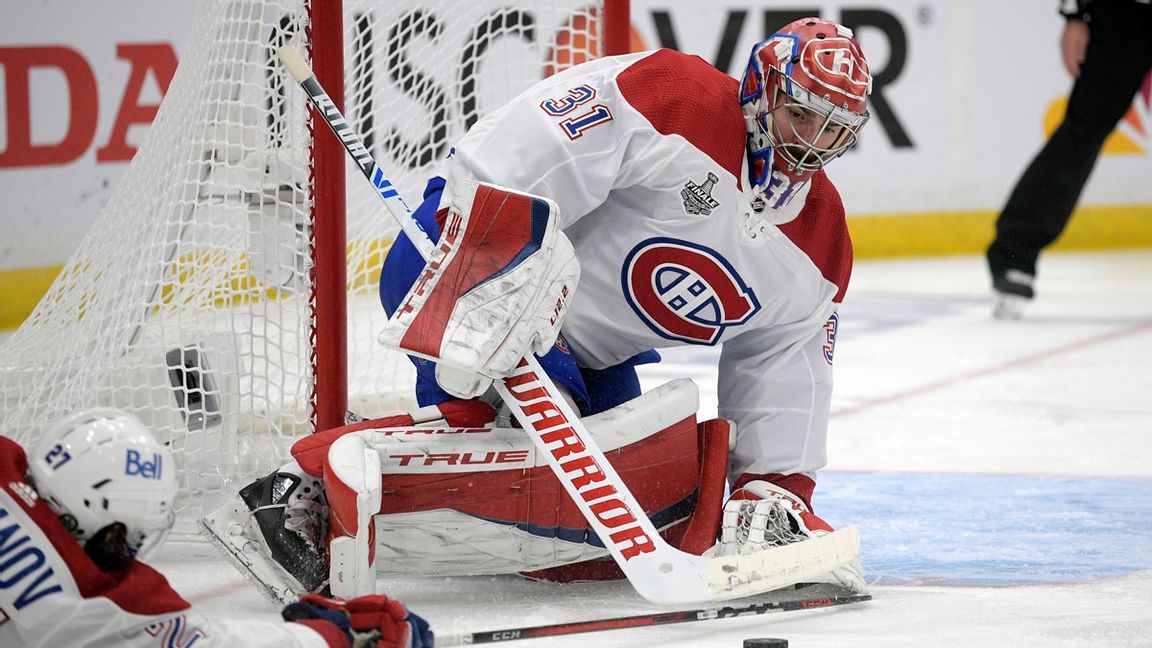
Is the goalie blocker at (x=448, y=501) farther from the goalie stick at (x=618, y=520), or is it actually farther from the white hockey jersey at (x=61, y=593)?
the white hockey jersey at (x=61, y=593)

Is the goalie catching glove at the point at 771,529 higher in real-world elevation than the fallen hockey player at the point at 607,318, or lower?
lower

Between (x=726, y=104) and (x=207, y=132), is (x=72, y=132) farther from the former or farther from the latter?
(x=726, y=104)

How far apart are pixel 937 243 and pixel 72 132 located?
12.2 feet

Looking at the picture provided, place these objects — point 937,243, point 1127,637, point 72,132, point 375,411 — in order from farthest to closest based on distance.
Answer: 1. point 937,243
2. point 72,132
3. point 375,411
4. point 1127,637

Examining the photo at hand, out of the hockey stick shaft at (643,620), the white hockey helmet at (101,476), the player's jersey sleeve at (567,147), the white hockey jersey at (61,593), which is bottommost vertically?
the hockey stick shaft at (643,620)

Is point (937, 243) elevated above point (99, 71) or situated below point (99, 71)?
below

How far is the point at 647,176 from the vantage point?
236cm

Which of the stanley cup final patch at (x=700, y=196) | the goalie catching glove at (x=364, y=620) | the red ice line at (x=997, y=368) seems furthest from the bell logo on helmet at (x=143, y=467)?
the red ice line at (x=997, y=368)

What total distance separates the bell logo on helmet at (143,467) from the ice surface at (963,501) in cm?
58

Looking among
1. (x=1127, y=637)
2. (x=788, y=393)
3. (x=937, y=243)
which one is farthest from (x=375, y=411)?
(x=937, y=243)

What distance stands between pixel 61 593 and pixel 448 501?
2.28ft

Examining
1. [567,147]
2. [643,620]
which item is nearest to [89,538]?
[643,620]

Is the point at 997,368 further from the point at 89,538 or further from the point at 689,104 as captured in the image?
the point at 89,538

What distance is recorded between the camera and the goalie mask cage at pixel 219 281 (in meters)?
2.67
